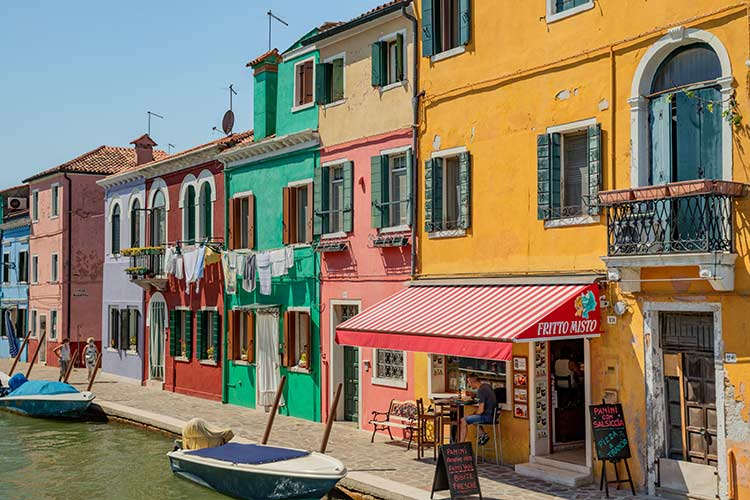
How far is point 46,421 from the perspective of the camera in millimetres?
24969

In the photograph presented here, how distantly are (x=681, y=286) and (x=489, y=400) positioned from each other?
4167 millimetres

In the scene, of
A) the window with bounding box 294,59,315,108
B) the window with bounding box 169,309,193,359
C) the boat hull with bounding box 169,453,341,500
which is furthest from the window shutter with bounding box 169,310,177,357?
the boat hull with bounding box 169,453,341,500

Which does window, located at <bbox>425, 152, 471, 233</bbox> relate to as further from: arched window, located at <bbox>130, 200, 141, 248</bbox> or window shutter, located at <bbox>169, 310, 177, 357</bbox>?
arched window, located at <bbox>130, 200, 141, 248</bbox>

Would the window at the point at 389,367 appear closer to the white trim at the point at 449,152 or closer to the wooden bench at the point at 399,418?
the wooden bench at the point at 399,418

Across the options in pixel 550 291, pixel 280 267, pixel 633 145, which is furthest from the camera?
pixel 280 267

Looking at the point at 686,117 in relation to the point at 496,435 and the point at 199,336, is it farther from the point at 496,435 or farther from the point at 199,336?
the point at 199,336

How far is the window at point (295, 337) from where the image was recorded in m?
22.0

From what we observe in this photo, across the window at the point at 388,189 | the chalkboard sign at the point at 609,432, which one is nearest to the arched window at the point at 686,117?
the chalkboard sign at the point at 609,432

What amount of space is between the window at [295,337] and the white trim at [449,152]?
6183mm

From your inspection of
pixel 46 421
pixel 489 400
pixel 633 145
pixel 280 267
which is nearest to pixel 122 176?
pixel 46 421

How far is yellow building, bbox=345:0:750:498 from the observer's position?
12.3 metres

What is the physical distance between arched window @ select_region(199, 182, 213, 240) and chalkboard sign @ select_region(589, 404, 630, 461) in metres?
15.5

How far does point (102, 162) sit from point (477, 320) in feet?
93.1

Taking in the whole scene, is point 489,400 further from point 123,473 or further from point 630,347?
point 123,473
